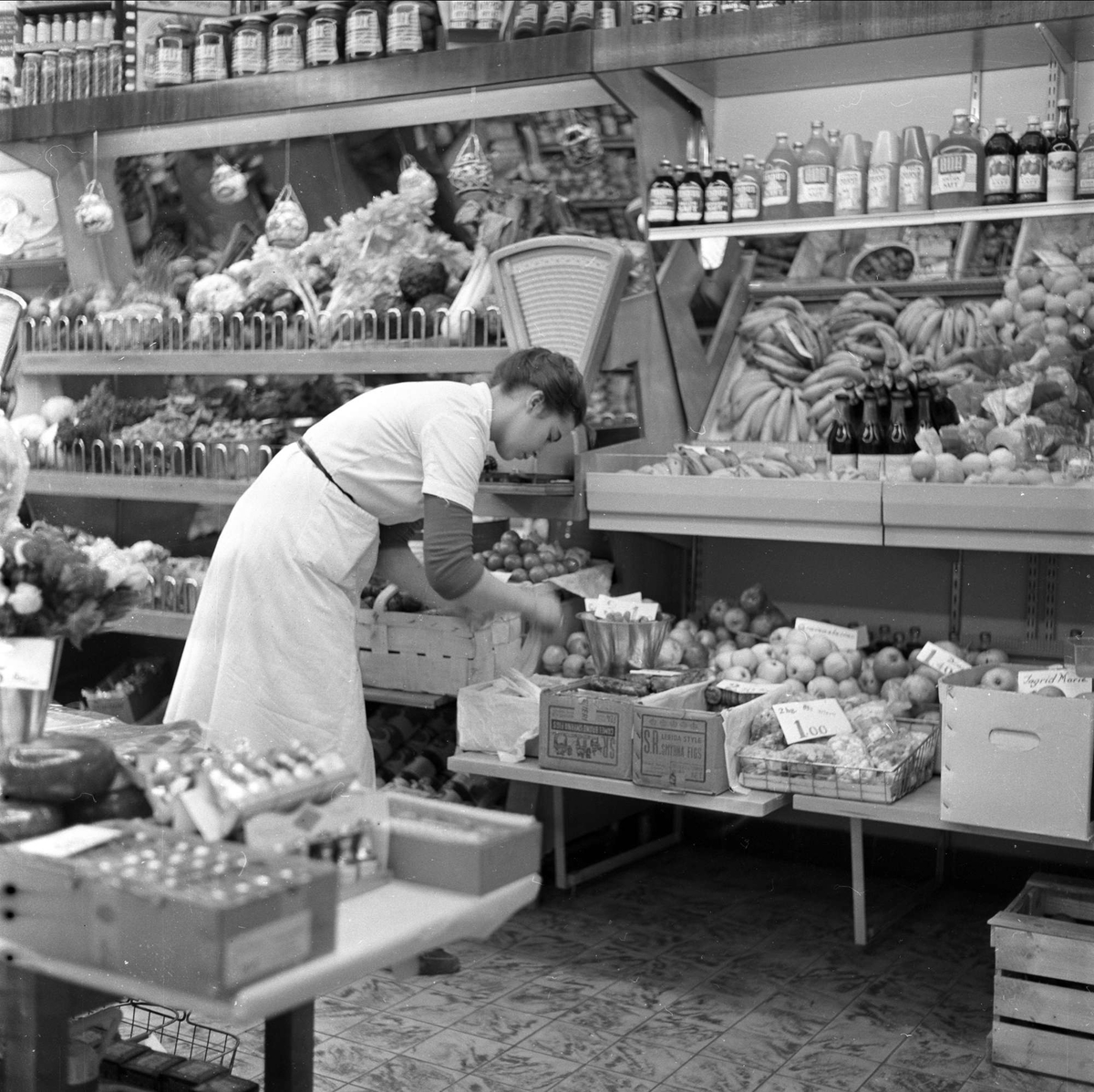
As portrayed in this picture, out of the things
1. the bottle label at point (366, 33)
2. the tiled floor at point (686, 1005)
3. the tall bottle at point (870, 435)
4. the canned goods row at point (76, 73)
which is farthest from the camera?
the canned goods row at point (76, 73)

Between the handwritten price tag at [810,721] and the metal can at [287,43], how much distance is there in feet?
9.98

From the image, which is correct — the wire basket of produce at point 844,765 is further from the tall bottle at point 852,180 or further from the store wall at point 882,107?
the store wall at point 882,107

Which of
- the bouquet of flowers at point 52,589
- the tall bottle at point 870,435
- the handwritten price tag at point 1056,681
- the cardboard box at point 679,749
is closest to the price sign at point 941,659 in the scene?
the handwritten price tag at point 1056,681

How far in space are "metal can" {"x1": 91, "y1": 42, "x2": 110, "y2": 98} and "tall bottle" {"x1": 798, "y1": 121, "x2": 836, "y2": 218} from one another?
3062 millimetres

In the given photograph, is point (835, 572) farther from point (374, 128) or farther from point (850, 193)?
point (374, 128)

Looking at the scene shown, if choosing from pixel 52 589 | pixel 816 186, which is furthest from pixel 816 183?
pixel 52 589

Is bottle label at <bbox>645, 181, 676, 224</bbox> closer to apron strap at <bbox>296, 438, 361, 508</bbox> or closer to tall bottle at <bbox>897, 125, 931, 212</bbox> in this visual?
tall bottle at <bbox>897, 125, 931, 212</bbox>

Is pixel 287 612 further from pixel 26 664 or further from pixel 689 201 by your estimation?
pixel 689 201

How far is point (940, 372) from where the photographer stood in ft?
15.1

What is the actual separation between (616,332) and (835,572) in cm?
116

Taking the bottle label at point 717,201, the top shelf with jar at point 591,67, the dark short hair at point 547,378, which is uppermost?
the top shelf with jar at point 591,67

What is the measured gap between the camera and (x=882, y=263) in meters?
4.92

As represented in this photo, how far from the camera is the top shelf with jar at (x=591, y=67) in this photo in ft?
13.8

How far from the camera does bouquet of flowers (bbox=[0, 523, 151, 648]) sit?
2.36 metres
